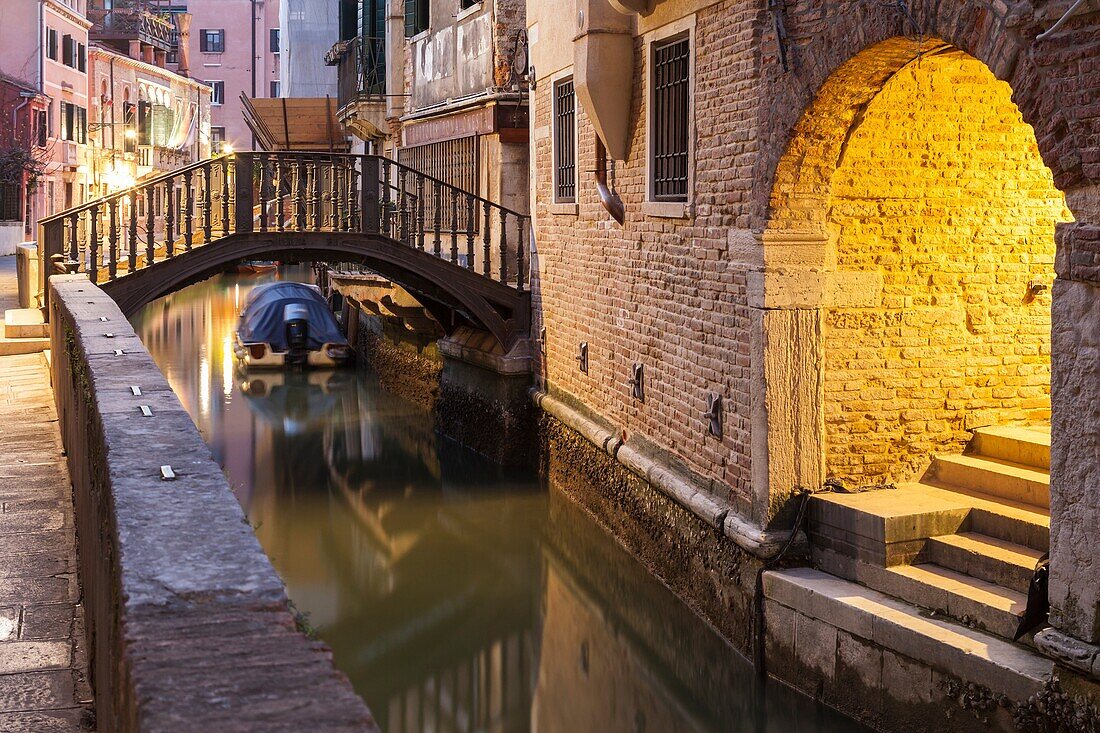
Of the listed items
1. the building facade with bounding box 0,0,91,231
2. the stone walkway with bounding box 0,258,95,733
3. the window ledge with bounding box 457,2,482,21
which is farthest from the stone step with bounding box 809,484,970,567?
the building facade with bounding box 0,0,91,231

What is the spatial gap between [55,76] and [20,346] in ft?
100

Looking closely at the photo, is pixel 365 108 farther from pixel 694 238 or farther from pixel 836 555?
pixel 836 555

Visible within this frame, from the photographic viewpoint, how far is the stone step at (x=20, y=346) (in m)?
11.6

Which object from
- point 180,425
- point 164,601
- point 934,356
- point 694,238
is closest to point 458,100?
point 694,238

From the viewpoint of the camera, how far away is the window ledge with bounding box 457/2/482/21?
617 inches

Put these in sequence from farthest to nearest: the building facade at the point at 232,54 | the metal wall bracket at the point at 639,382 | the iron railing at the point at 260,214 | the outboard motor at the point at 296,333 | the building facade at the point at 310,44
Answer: the building facade at the point at 232,54
the building facade at the point at 310,44
the outboard motor at the point at 296,333
the iron railing at the point at 260,214
the metal wall bracket at the point at 639,382

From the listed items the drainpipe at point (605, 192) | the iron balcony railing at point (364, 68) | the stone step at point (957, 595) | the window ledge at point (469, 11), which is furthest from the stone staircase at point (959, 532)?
the iron balcony railing at point (364, 68)

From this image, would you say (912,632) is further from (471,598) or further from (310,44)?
(310,44)

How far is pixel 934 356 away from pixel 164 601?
6333 mm

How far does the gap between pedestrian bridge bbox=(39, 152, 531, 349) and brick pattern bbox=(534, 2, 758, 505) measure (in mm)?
1221

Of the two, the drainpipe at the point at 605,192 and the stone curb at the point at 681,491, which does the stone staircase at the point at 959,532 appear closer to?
the stone curb at the point at 681,491

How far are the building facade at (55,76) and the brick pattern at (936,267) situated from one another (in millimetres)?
31616

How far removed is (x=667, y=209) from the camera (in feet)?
31.7

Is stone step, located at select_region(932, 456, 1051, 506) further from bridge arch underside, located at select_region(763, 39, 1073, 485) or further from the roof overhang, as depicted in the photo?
the roof overhang
